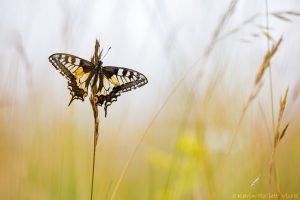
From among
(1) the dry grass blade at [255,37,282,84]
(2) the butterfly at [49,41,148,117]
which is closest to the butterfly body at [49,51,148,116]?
(2) the butterfly at [49,41,148,117]

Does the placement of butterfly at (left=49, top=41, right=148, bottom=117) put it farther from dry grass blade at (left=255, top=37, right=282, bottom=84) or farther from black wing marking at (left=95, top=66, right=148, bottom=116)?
dry grass blade at (left=255, top=37, right=282, bottom=84)

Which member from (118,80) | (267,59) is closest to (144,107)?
(118,80)

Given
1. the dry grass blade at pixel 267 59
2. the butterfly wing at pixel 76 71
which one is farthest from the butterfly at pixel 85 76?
the dry grass blade at pixel 267 59

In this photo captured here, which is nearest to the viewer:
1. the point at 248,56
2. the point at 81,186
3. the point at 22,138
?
the point at 81,186

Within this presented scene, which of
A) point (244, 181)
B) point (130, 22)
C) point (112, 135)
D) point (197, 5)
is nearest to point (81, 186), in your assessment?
point (112, 135)

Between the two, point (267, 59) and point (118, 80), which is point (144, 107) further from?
point (267, 59)

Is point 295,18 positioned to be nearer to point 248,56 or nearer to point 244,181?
point 248,56
